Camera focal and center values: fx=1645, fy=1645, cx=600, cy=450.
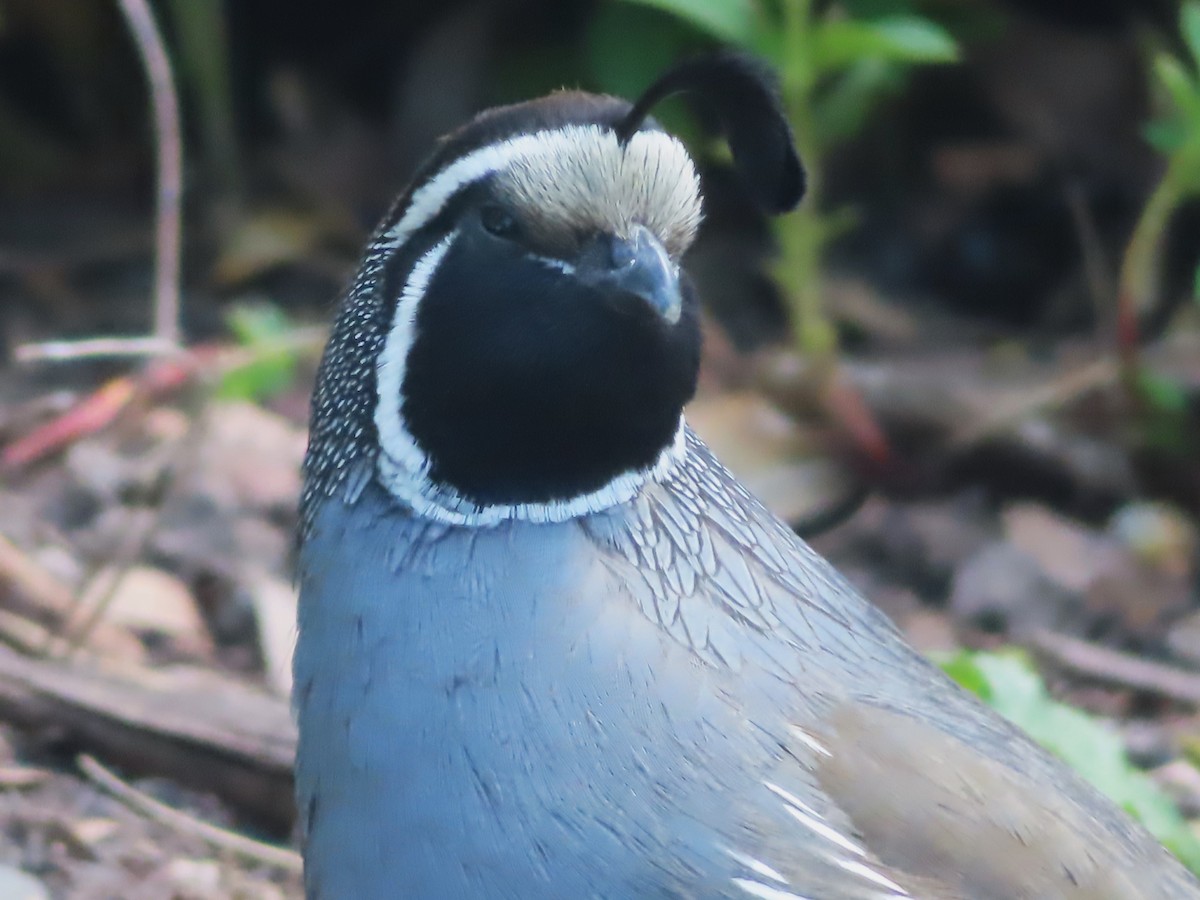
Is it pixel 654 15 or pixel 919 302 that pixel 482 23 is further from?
pixel 919 302

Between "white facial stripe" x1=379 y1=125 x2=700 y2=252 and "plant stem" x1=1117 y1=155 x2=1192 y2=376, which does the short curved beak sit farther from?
"plant stem" x1=1117 y1=155 x2=1192 y2=376

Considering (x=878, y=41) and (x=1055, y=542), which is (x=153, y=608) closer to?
(x=878, y=41)

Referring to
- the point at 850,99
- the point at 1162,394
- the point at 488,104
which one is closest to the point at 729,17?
the point at 850,99

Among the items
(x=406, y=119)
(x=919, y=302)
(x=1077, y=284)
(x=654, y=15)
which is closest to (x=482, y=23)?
(x=406, y=119)

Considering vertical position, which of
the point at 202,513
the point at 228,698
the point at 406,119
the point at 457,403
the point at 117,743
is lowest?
the point at 117,743

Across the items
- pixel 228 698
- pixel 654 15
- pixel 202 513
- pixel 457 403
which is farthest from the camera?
pixel 654 15

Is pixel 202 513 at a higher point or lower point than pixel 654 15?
lower

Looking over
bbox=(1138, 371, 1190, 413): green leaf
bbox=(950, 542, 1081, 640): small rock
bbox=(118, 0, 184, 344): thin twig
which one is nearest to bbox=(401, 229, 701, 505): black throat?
bbox=(118, 0, 184, 344): thin twig
